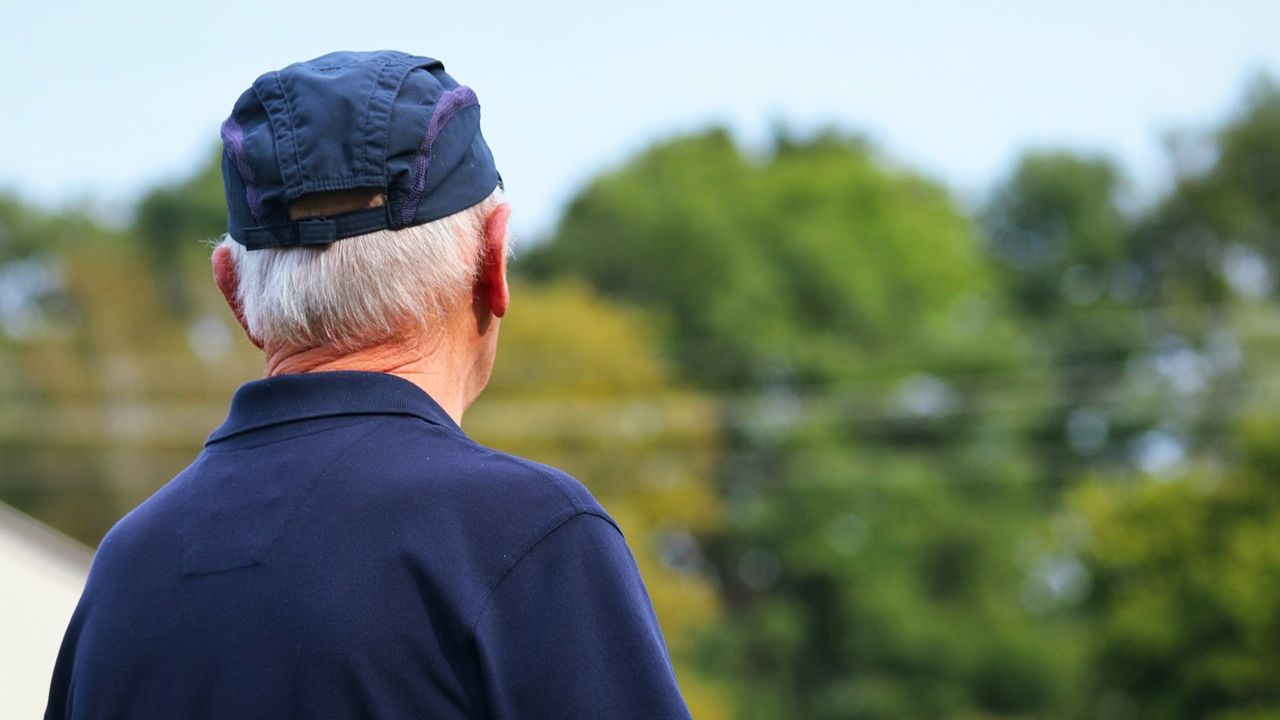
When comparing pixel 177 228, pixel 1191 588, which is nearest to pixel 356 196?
pixel 1191 588

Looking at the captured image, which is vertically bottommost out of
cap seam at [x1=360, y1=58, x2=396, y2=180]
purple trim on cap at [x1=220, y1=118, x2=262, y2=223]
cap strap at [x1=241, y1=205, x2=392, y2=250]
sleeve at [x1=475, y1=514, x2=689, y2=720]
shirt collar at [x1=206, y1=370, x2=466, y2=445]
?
sleeve at [x1=475, y1=514, x2=689, y2=720]

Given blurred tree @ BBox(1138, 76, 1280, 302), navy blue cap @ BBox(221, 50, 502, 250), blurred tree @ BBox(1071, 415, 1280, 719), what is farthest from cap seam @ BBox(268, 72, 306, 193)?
blurred tree @ BBox(1138, 76, 1280, 302)

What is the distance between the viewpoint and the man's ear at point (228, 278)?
5.61 feet

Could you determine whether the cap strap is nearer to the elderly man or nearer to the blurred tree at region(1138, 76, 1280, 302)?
the elderly man

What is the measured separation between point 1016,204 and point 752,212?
9867 millimetres

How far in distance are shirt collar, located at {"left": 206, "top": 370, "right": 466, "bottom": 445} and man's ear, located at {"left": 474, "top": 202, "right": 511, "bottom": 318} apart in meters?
0.12

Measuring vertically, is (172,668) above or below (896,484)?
above

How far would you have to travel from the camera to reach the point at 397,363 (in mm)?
1636

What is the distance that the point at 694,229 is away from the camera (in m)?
40.3

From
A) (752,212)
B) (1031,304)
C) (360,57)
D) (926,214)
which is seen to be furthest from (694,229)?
(360,57)

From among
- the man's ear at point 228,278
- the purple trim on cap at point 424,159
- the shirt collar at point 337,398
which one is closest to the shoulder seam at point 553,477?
the shirt collar at point 337,398

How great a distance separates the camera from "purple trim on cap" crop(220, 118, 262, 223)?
158cm

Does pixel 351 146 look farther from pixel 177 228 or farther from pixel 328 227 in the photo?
pixel 177 228

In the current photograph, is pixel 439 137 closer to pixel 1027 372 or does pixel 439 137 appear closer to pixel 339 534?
pixel 339 534
